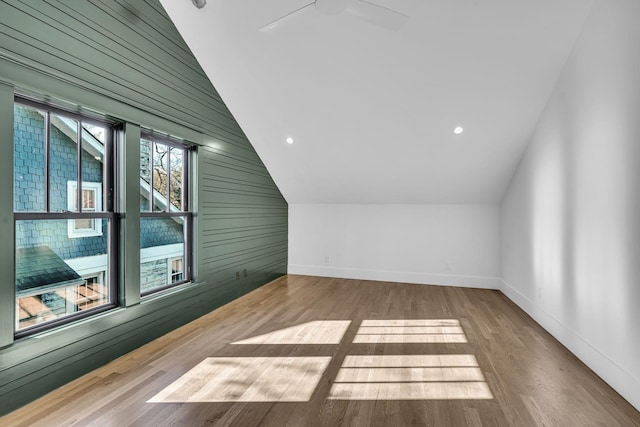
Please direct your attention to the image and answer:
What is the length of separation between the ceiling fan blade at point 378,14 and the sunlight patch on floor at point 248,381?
285cm

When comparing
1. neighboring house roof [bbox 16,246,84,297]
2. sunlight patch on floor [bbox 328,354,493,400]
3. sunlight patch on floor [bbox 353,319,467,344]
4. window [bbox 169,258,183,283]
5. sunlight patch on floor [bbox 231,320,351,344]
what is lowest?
sunlight patch on floor [bbox 328,354,493,400]

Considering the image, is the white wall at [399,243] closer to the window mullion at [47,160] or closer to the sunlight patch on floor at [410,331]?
the sunlight patch on floor at [410,331]

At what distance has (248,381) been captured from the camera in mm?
Answer: 2451

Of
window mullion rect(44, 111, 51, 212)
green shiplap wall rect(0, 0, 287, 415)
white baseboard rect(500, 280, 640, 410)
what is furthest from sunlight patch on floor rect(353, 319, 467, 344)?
window mullion rect(44, 111, 51, 212)

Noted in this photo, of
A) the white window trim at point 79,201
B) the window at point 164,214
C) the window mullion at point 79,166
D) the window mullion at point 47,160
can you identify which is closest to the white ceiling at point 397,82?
the window at point 164,214

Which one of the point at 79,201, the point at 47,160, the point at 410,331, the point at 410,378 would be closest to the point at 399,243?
the point at 410,331

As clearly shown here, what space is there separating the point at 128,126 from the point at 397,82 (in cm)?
286

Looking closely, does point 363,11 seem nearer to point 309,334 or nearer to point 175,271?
point 309,334

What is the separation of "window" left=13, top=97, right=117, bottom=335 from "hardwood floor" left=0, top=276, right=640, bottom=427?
2.13ft

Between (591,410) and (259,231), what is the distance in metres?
4.49

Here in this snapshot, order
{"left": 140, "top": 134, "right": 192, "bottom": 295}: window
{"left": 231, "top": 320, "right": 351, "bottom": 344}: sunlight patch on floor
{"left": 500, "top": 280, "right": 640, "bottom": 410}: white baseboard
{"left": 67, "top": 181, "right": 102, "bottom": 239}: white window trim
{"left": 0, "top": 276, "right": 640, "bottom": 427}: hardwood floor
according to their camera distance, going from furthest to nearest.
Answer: {"left": 140, "top": 134, "right": 192, "bottom": 295}: window → {"left": 231, "top": 320, "right": 351, "bottom": 344}: sunlight patch on floor → {"left": 67, "top": 181, "right": 102, "bottom": 239}: white window trim → {"left": 500, "top": 280, "right": 640, "bottom": 410}: white baseboard → {"left": 0, "top": 276, "right": 640, "bottom": 427}: hardwood floor

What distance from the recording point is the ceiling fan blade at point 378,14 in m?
2.30

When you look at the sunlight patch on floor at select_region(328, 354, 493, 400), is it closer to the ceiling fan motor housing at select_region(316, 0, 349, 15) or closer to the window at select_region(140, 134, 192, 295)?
the window at select_region(140, 134, 192, 295)

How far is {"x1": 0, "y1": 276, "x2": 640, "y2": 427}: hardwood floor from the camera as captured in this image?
2.03 meters
